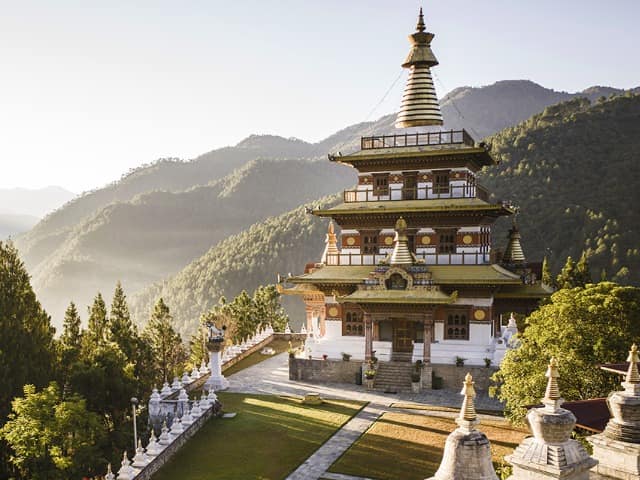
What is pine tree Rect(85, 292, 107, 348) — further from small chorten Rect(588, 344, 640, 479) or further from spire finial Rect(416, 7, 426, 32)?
small chorten Rect(588, 344, 640, 479)

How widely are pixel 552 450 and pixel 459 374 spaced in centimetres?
2263

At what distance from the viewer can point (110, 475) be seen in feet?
57.7

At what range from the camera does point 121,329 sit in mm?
38812

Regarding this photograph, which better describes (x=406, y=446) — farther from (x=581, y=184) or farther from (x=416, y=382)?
(x=581, y=184)

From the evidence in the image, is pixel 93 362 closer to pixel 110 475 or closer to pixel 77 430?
pixel 77 430

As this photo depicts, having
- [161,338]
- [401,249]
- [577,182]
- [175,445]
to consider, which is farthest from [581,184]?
[175,445]

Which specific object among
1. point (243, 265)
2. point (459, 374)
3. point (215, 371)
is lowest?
point (215, 371)

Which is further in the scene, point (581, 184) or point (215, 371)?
point (581, 184)

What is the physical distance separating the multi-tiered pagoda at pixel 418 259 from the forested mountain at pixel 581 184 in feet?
123

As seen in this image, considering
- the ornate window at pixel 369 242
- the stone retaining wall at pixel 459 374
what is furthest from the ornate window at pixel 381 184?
the stone retaining wall at pixel 459 374

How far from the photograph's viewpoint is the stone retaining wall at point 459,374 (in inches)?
1106

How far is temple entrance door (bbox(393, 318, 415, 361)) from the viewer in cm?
3131

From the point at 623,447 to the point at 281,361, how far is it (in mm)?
29690

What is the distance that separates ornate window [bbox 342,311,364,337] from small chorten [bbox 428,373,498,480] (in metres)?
25.4
